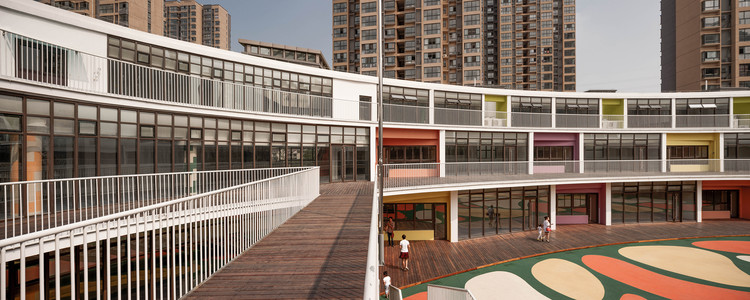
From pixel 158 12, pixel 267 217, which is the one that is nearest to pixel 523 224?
pixel 267 217

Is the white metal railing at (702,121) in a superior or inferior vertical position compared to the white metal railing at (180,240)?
superior

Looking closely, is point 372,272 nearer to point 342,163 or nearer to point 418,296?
point 418,296

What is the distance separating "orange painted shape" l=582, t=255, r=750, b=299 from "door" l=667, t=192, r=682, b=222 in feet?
45.7

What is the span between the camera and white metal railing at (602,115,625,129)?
25344mm

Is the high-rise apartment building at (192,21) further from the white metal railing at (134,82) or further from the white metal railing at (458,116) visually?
the white metal railing at (458,116)

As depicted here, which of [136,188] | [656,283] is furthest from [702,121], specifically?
[136,188]

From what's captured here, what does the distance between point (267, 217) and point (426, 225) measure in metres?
15.2

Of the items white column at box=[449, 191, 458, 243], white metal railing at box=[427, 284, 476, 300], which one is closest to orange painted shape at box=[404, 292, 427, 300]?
white metal railing at box=[427, 284, 476, 300]

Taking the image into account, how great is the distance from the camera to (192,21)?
92.3 m

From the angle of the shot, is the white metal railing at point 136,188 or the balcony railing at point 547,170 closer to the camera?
the white metal railing at point 136,188

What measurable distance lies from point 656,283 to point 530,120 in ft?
43.4

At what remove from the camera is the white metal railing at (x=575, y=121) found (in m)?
24.6

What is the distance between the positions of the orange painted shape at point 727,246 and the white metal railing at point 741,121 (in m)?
11.2

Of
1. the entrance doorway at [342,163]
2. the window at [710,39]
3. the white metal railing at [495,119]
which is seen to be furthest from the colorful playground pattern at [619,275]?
the window at [710,39]
